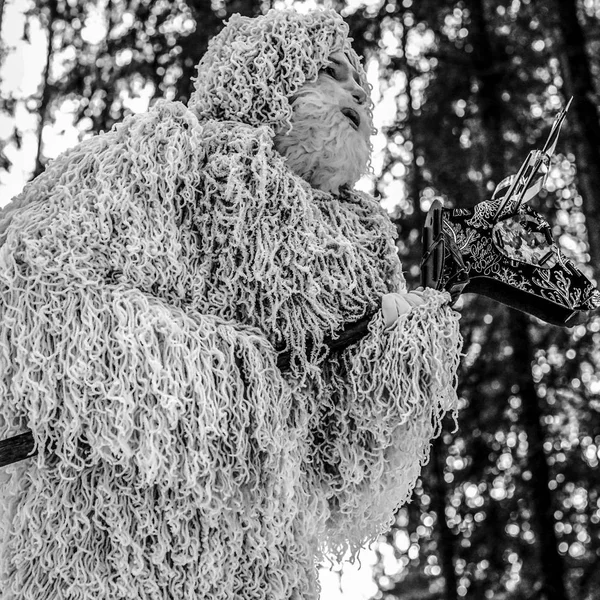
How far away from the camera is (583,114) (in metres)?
3.34

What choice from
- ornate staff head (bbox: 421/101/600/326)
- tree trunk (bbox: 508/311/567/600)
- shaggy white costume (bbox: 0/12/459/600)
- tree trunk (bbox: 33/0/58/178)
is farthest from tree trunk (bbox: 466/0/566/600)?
shaggy white costume (bbox: 0/12/459/600)

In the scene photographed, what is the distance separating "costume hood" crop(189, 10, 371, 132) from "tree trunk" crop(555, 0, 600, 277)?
5.46 feet

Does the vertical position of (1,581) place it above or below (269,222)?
below

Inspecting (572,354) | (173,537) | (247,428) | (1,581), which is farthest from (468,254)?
(572,354)

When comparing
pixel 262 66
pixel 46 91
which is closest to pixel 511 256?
pixel 262 66

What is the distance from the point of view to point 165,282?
1623 mm

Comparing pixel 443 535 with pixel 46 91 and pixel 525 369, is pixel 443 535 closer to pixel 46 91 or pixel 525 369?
pixel 525 369

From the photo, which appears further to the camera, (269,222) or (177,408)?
(269,222)

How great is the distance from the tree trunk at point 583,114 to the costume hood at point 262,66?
5.46ft

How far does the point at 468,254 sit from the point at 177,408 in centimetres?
68

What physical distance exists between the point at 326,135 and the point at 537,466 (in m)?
2.40

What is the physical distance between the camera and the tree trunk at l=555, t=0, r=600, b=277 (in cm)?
323

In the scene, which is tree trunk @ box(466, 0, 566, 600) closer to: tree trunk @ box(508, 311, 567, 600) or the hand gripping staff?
tree trunk @ box(508, 311, 567, 600)

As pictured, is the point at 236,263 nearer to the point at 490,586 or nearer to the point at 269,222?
the point at 269,222
